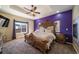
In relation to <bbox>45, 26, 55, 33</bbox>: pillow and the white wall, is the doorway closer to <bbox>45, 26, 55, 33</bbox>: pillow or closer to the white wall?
<bbox>45, 26, 55, 33</bbox>: pillow

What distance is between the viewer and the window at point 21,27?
154 cm

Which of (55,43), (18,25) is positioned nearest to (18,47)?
(18,25)

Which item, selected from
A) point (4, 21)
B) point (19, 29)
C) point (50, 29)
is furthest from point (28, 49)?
point (4, 21)

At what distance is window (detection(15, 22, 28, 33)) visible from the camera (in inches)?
60.7

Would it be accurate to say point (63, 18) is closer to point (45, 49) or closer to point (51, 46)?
point (51, 46)

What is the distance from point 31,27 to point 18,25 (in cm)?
30

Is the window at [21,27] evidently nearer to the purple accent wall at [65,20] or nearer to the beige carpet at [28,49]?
the beige carpet at [28,49]

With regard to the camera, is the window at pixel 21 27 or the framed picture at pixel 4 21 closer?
the framed picture at pixel 4 21

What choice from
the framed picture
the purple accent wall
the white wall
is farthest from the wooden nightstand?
the framed picture

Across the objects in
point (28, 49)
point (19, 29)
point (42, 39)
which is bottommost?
point (28, 49)

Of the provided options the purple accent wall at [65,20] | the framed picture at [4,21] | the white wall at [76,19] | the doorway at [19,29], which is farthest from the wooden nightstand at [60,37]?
the framed picture at [4,21]

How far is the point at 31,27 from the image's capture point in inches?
62.9

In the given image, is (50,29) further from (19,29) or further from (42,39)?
(19,29)

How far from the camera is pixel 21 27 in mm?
1587
